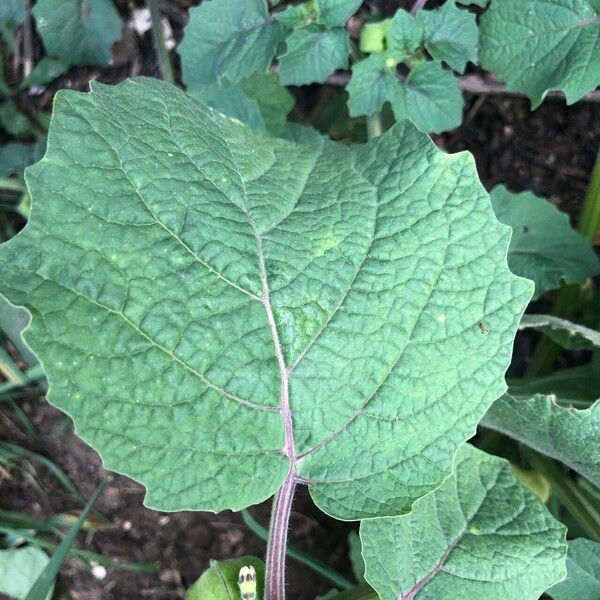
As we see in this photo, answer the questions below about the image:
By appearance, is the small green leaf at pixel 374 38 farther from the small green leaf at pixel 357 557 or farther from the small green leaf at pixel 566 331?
the small green leaf at pixel 357 557

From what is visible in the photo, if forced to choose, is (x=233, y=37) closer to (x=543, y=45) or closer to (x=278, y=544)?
(x=543, y=45)

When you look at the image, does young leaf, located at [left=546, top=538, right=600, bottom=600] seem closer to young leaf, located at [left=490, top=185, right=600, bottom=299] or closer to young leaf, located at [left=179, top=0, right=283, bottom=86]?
young leaf, located at [left=490, top=185, right=600, bottom=299]

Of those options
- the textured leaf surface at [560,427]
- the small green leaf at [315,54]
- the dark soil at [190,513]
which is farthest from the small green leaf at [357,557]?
the small green leaf at [315,54]

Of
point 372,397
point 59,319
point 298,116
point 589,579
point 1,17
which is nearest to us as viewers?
point 59,319

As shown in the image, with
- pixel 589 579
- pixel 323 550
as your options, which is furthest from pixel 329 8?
pixel 323 550

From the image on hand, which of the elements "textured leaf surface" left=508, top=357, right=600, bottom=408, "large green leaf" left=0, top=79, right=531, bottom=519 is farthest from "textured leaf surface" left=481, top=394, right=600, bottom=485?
"textured leaf surface" left=508, top=357, right=600, bottom=408

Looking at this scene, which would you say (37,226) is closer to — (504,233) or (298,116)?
(504,233)
